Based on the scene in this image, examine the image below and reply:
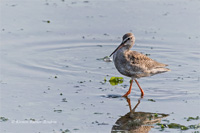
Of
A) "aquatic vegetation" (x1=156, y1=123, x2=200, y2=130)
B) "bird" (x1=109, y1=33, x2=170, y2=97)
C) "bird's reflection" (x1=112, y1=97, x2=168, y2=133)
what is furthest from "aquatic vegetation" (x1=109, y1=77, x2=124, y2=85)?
→ "aquatic vegetation" (x1=156, y1=123, x2=200, y2=130)

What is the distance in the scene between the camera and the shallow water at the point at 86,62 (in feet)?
34.6

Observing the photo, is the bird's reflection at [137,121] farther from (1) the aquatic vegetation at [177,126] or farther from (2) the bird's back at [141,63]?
(2) the bird's back at [141,63]

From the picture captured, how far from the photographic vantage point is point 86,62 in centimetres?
1470

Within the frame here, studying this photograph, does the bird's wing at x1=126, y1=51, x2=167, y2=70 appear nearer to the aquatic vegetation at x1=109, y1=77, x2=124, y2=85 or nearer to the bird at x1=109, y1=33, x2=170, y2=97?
the bird at x1=109, y1=33, x2=170, y2=97

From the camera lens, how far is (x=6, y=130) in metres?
9.57

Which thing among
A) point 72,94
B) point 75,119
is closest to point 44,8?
point 72,94

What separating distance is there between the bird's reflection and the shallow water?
14cm

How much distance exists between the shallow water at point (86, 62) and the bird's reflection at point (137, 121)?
145 mm

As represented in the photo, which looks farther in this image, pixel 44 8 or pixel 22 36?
pixel 44 8

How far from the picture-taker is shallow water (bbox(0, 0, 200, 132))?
1055 centimetres

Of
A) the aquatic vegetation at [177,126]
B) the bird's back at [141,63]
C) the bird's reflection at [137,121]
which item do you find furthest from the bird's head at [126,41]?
the aquatic vegetation at [177,126]

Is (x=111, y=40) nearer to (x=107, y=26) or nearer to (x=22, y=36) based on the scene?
(x=107, y=26)

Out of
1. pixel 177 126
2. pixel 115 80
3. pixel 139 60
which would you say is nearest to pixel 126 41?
pixel 139 60

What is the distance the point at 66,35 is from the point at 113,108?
654 cm
